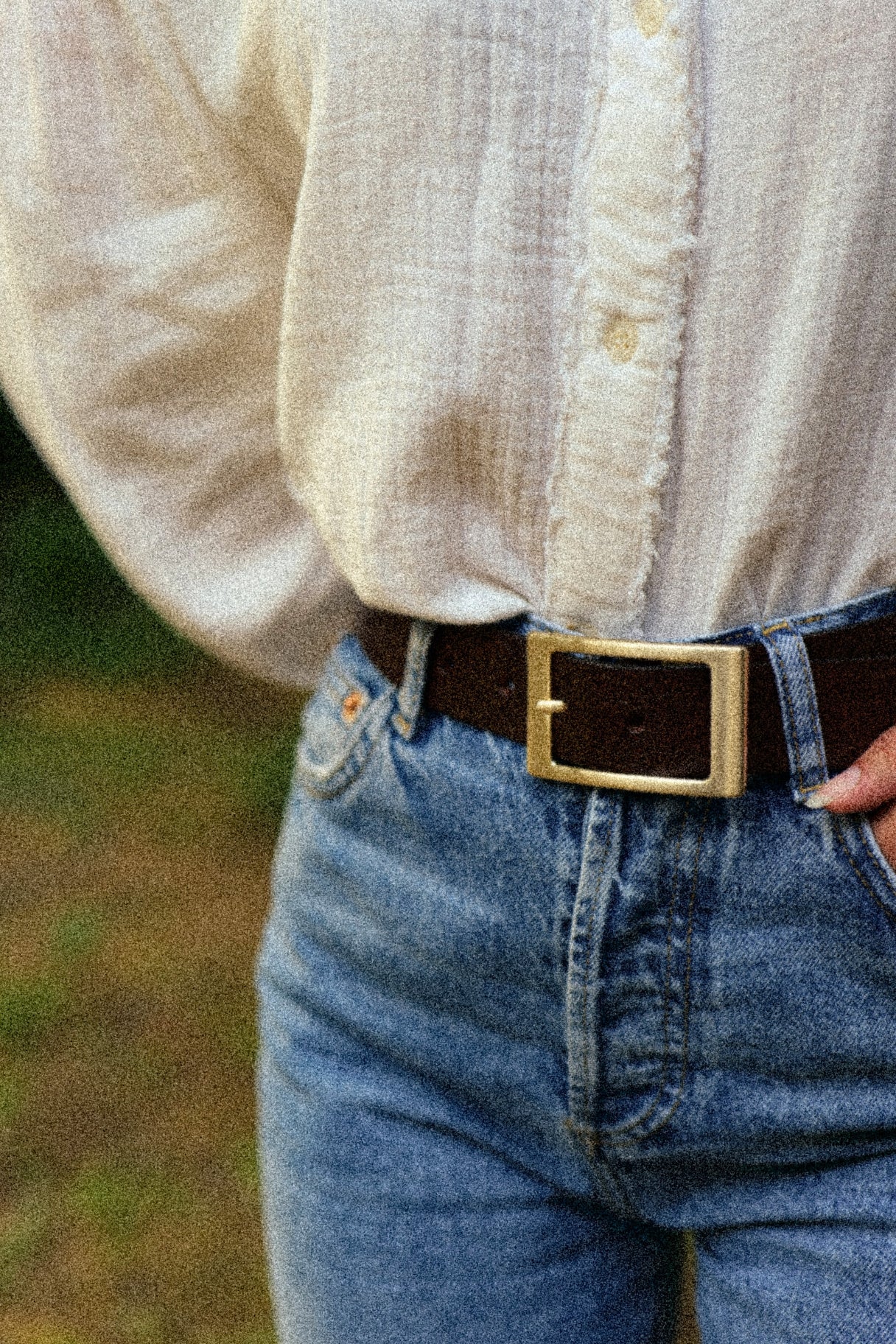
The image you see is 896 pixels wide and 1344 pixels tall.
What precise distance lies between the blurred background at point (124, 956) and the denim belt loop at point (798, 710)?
1.51m

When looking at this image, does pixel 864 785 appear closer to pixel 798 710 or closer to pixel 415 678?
pixel 798 710

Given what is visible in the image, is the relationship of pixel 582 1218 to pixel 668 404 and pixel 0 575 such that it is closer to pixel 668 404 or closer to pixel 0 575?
pixel 668 404

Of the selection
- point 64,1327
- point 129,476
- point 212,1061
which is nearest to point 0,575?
point 212,1061

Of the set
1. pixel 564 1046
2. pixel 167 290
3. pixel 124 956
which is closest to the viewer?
pixel 564 1046

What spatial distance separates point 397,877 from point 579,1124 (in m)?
0.18

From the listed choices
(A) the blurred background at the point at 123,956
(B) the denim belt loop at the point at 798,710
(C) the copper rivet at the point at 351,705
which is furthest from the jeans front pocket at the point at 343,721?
(A) the blurred background at the point at 123,956

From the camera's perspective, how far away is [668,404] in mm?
895

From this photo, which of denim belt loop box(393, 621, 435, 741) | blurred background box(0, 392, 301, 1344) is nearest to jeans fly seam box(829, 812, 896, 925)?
denim belt loop box(393, 621, 435, 741)

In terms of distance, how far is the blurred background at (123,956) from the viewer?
2.23 m

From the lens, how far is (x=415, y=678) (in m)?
1.01

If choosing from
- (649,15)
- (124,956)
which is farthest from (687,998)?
(124,956)

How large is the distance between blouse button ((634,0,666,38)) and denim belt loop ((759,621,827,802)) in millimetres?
313

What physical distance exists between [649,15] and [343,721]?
1.48 ft

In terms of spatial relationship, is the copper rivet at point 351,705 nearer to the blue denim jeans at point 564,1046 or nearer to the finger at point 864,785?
the blue denim jeans at point 564,1046
